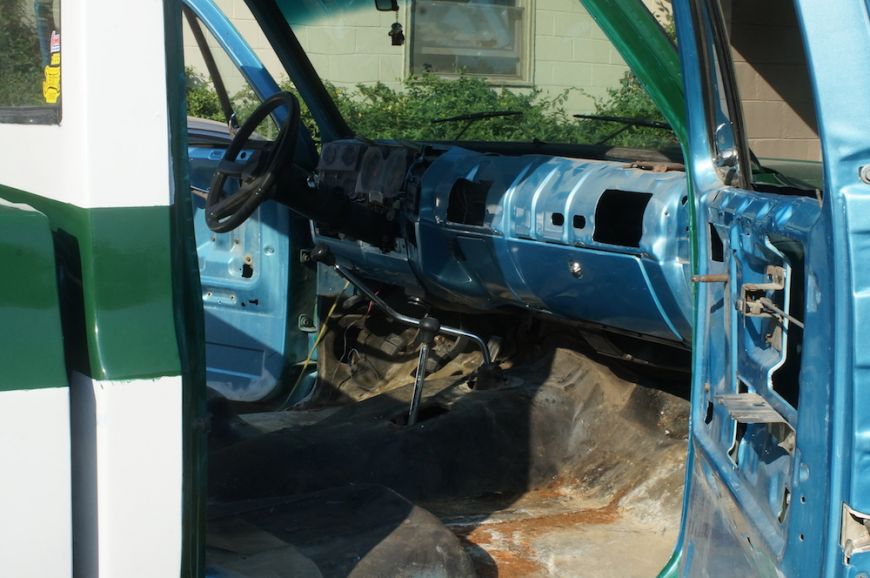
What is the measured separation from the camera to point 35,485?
1.69 m

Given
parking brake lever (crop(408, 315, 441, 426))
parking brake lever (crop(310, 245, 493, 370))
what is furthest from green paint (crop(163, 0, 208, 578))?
parking brake lever (crop(310, 245, 493, 370))

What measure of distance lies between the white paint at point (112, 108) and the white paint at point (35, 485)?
321 mm

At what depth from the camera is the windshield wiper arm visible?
3938 millimetres

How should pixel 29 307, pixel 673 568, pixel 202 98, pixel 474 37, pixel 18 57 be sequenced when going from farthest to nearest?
pixel 202 98 < pixel 474 37 < pixel 673 568 < pixel 18 57 < pixel 29 307

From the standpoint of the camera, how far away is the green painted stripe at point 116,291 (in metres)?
1.75

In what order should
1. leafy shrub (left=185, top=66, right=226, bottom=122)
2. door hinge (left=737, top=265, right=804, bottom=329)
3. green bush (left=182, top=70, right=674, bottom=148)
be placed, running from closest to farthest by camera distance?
door hinge (left=737, top=265, right=804, bottom=329), green bush (left=182, top=70, right=674, bottom=148), leafy shrub (left=185, top=66, right=226, bottom=122)

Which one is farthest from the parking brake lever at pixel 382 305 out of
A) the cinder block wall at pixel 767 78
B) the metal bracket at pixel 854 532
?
the metal bracket at pixel 854 532

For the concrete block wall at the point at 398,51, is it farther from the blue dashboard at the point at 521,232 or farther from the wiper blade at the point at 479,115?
the blue dashboard at the point at 521,232

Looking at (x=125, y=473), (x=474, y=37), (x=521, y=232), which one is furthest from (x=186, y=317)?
(x=474, y=37)

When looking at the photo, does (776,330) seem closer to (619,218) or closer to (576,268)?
(619,218)

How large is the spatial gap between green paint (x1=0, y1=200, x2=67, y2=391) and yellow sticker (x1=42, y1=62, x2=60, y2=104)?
0.71ft

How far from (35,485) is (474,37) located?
8.13ft

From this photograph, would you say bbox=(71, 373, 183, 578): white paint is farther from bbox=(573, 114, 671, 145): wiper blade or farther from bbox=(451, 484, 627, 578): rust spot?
bbox=(573, 114, 671, 145): wiper blade

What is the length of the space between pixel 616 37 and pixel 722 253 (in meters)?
0.70
